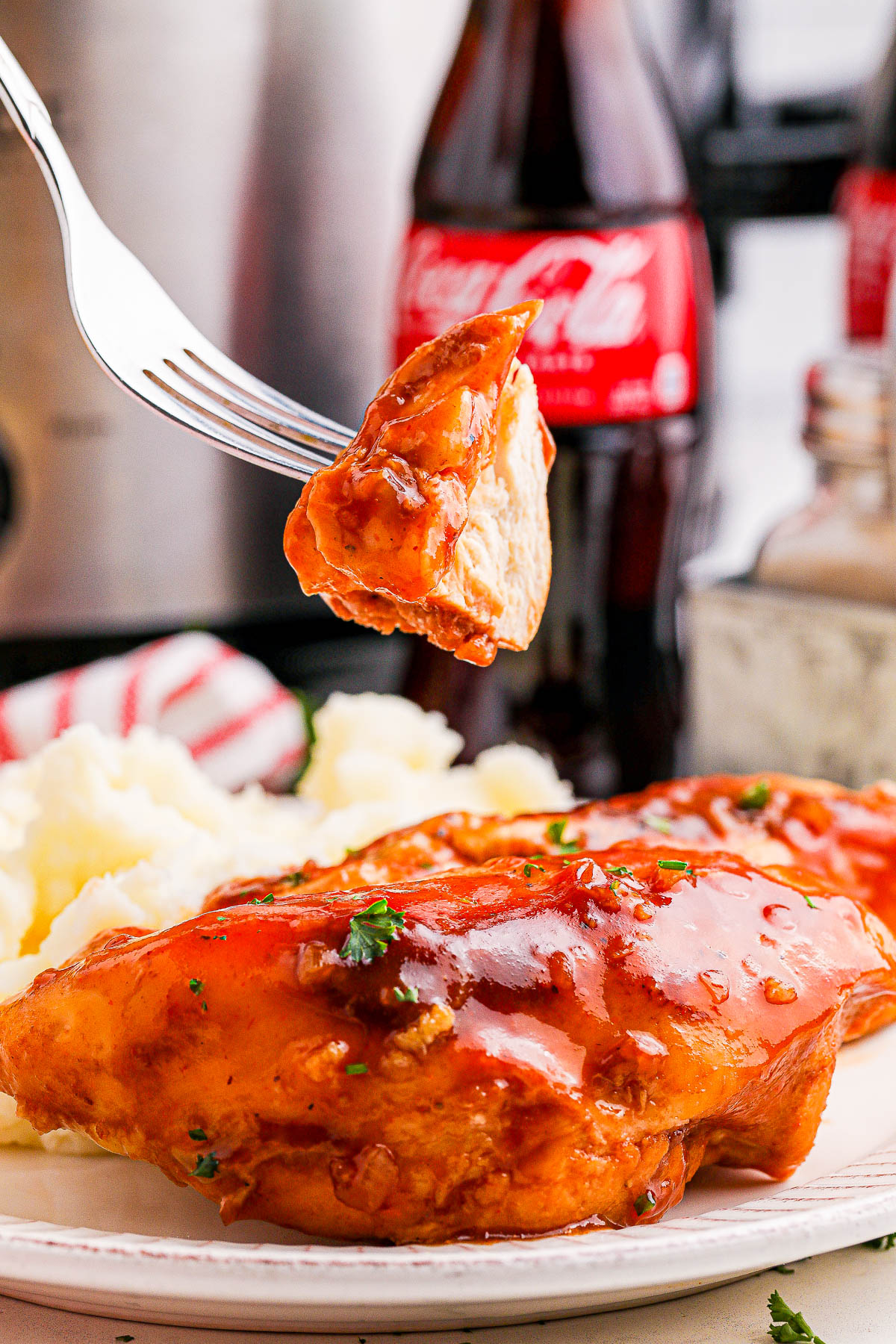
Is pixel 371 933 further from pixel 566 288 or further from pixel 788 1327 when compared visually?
pixel 566 288

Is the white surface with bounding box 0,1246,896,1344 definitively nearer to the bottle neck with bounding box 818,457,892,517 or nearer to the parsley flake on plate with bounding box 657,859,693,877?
the parsley flake on plate with bounding box 657,859,693,877

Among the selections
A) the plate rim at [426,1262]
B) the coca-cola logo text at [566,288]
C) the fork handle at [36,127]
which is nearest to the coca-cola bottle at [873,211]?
the coca-cola logo text at [566,288]

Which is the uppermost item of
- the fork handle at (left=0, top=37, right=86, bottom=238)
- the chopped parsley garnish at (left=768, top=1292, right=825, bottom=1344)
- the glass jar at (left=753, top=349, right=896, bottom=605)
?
the fork handle at (left=0, top=37, right=86, bottom=238)

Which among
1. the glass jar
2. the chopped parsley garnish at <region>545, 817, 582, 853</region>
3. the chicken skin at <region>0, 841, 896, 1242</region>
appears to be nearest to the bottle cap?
the glass jar

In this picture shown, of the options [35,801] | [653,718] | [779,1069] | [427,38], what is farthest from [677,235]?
[779,1069]

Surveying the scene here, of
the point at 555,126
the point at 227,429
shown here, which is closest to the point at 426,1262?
the point at 227,429

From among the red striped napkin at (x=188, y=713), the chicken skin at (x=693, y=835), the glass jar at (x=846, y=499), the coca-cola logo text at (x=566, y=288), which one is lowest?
the red striped napkin at (x=188, y=713)

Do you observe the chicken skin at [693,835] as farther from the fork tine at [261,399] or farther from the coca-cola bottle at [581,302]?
the coca-cola bottle at [581,302]
